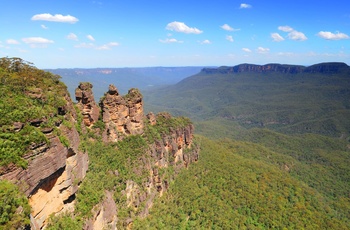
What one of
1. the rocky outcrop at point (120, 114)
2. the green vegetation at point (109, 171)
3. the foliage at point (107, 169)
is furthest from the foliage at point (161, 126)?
the foliage at point (107, 169)

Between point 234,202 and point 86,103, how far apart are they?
34046 mm

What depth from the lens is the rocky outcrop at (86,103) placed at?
37816 millimetres

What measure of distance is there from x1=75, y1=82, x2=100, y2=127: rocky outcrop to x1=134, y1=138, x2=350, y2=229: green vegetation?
55.8 feet

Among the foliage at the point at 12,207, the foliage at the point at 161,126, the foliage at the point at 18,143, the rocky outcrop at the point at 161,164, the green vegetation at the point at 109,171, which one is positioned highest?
the foliage at the point at 18,143

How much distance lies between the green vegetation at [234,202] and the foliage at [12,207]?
21.0 metres

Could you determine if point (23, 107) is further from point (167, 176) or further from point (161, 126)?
point (161, 126)

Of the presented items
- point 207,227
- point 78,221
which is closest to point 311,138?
point 207,227

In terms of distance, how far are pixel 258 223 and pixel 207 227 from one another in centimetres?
1133

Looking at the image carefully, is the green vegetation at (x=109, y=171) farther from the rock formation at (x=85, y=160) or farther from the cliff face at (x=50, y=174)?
the cliff face at (x=50, y=174)

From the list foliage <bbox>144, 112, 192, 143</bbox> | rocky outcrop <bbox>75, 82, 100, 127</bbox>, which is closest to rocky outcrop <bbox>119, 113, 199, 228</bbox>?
foliage <bbox>144, 112, 192, 143</bbox>

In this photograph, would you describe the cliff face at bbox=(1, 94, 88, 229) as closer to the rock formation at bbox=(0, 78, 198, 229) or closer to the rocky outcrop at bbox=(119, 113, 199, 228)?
the rock formation at bbox=(0, 78, 198, 229)

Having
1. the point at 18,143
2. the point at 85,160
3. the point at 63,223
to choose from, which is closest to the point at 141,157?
the point at 85,160

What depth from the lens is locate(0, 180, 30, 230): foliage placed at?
1481cm

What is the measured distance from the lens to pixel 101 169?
3422cm
